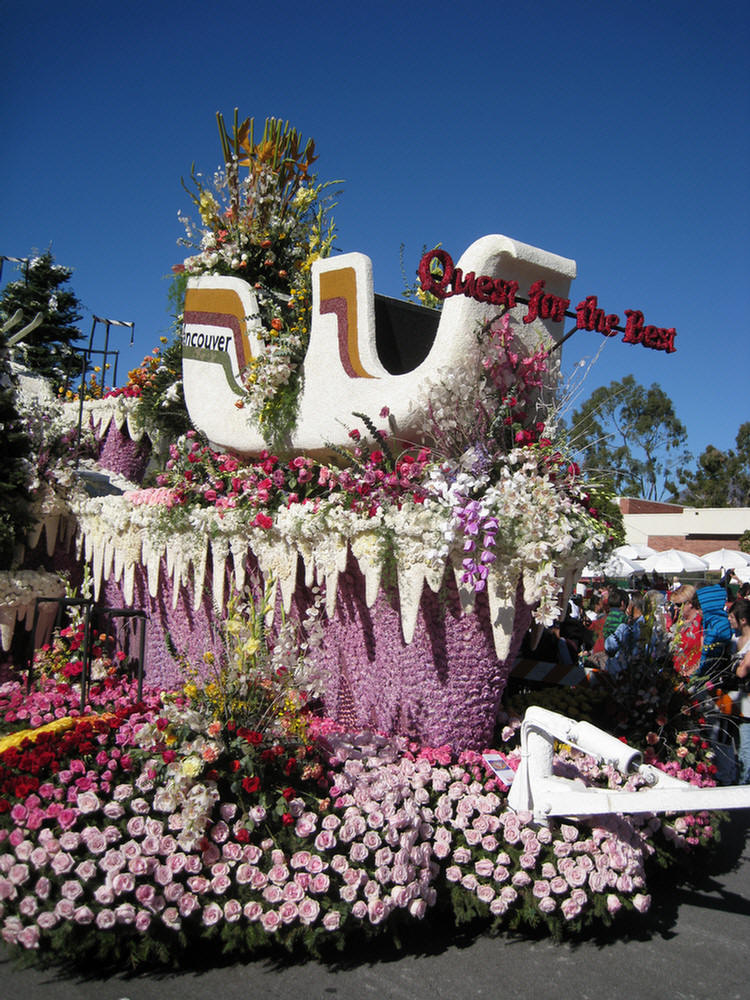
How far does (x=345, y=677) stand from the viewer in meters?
4.92

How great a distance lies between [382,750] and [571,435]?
2.10 metres

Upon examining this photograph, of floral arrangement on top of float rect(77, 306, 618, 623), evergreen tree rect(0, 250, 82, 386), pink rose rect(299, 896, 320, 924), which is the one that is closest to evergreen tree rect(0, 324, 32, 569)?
floral arrangement on top of float rect(77, 306, 618, 623)

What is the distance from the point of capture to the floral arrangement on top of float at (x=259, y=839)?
3.25 metres

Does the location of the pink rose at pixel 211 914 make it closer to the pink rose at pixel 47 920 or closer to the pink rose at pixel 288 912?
the pink rose at pixel 288 912

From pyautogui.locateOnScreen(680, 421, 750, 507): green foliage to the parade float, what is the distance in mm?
40978

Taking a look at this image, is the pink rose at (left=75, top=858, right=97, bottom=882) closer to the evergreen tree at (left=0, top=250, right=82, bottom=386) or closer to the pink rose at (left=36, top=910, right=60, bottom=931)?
the pink rose at (left=36, top=910, right=60, bottom=931)

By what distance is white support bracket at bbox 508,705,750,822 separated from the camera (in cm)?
345

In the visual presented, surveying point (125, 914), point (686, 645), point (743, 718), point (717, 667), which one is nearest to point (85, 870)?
point (125, 914)

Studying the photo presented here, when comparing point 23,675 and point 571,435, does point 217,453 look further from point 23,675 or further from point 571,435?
point 571,435

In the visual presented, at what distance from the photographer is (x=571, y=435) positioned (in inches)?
177

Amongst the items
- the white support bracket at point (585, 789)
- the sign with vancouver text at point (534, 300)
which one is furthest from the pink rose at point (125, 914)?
the sign with vancouver text at point (534, 300)

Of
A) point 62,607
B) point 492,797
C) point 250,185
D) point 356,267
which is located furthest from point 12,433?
point 492,797

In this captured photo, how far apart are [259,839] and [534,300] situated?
10.3ft

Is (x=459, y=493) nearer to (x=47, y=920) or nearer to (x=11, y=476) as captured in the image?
(x=47, y=920)
